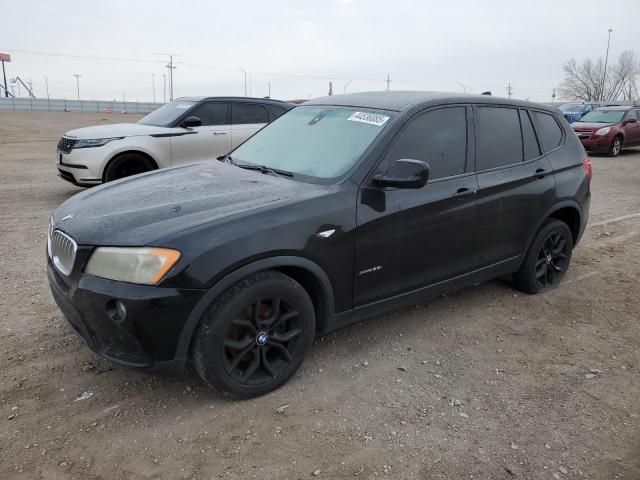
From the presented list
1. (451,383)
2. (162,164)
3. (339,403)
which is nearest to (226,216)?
(339,403)

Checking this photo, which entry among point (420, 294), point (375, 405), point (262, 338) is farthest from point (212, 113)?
point (375, 405)

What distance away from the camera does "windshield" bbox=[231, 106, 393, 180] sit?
3.45 metres

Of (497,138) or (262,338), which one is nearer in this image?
(262,338)

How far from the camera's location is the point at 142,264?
262 cm

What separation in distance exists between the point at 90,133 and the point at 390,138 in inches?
243

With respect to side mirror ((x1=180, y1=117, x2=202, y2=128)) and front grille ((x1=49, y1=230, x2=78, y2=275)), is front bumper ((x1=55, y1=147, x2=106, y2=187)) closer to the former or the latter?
side mirror ((x1=180, y1=117, x2=202, y2=128))

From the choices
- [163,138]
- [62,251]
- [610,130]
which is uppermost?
[610,130]

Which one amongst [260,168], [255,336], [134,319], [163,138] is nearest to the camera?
[134,319]

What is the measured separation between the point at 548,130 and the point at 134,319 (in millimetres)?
3826

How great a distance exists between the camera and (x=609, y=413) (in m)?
3.03

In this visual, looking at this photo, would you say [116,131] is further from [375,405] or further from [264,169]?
[375,405]

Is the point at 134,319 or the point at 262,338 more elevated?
the point at 134,319

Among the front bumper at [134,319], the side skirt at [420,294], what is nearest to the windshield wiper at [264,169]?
the side skirt at [420,294]

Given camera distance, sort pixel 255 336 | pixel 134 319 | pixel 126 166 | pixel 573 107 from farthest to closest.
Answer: pixel 573 107 < pixel 126 166 < pixel 255 336 < pixel 134 319
